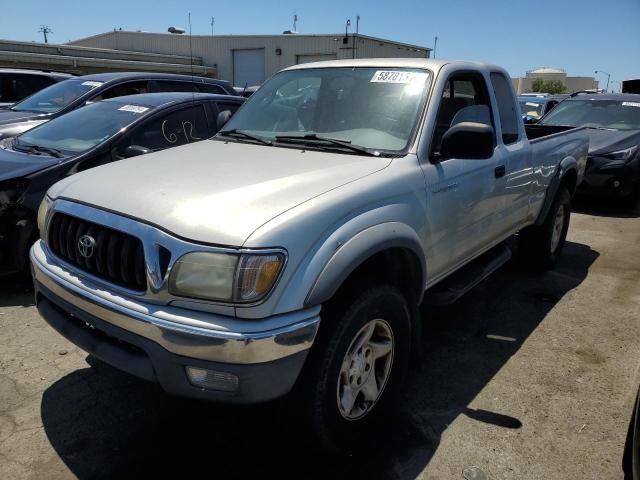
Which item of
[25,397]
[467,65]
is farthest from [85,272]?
[467,65]

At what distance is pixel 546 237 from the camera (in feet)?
16.9

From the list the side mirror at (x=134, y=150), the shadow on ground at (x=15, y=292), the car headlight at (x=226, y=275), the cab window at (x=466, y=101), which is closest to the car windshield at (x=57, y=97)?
the side mirror at (x=134, y=150)

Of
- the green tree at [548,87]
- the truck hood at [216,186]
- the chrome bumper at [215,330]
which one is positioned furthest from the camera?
the green tree at [548,87]

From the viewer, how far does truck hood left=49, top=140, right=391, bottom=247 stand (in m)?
2.14

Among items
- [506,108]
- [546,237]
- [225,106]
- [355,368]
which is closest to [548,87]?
[546,237]

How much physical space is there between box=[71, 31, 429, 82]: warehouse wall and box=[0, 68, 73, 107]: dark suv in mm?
23481

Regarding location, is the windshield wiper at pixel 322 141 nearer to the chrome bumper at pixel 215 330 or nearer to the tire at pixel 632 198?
the chrome bumper at pixel 215 330

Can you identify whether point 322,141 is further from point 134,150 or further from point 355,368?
point 134,150

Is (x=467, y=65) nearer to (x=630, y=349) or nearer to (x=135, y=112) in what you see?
(x=630, y=349)

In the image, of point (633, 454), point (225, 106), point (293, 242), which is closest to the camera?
point (633, 454)

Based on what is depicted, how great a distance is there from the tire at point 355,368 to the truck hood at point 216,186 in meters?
0.56

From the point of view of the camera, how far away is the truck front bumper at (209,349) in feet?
6.52

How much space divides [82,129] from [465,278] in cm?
376

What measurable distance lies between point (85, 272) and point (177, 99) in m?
3.46
